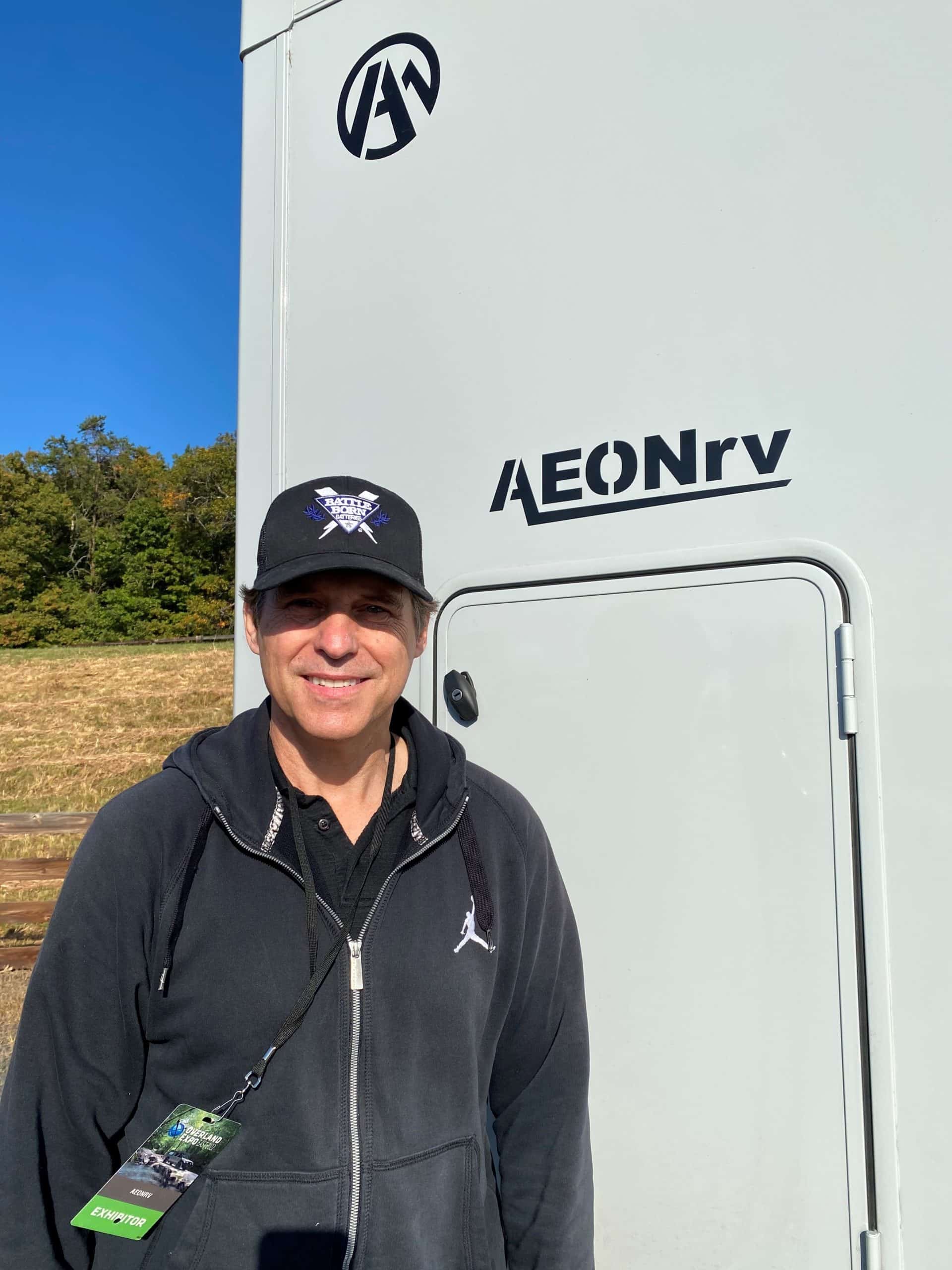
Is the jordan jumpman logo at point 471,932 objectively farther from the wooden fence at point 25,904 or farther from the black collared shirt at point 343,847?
the wooden fence at point 25,904

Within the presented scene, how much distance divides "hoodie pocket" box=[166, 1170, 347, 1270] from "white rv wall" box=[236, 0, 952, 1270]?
64cm

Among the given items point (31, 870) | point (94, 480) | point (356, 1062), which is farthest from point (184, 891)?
point (94, 480)

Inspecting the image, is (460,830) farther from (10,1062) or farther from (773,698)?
(10,1062)

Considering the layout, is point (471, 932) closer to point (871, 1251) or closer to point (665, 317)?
point (871, 1251)

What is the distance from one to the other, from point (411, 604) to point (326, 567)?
0.21m

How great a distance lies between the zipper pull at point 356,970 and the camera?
1468mm

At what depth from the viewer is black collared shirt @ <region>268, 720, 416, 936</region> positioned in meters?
1.53

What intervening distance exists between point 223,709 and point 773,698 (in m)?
17.6

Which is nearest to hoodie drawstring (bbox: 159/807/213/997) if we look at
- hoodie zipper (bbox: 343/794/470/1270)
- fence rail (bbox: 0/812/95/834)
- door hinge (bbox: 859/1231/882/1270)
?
hoodie zipper (bbox: 343/794/470/1270)

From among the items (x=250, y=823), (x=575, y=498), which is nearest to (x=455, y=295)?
(x=575, y=498)

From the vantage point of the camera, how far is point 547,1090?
1.70m

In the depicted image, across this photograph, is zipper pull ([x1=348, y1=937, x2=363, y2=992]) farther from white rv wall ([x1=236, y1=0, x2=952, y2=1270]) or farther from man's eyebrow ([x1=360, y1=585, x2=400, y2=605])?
white rv wall ([x1=236, y1=0, x2=952, y2=1270])

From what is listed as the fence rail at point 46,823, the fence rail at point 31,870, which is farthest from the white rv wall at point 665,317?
the fence rail at point 46,823

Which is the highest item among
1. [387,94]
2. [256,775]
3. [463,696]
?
[387,94]
